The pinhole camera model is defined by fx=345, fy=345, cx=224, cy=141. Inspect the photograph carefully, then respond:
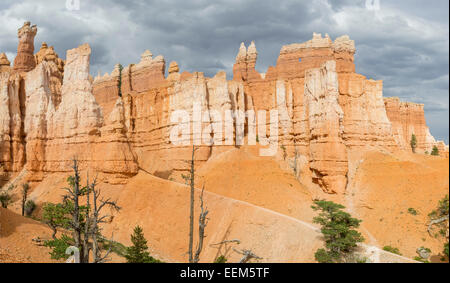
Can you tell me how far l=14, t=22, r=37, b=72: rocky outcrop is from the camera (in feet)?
189

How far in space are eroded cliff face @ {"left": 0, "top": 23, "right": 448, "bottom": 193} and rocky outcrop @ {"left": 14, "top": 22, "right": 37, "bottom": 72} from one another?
0.55 feet

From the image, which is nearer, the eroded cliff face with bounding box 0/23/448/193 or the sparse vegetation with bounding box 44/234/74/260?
the sparse vegetation with bounding box 44/234/74/260

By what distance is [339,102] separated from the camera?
144 ft

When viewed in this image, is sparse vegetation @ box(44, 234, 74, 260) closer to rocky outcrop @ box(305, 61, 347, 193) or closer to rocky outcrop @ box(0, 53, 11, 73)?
rocky outcrop @ box(305, 61, 347, 193)

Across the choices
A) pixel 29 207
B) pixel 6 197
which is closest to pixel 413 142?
pixel 29 207

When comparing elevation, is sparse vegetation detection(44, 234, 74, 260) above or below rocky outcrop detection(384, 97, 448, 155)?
below

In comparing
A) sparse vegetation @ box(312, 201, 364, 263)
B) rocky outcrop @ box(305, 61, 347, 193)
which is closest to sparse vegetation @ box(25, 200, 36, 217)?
sparse vegetation @ box(312, 201, 364, 263)

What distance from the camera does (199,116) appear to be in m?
48.6

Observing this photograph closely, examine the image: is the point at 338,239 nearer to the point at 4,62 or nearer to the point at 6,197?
the point at 6,197

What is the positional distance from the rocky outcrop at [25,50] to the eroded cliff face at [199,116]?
17 centimetres

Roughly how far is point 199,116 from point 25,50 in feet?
110

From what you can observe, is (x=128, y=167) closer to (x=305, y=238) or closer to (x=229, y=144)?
(x=229, y=144)
